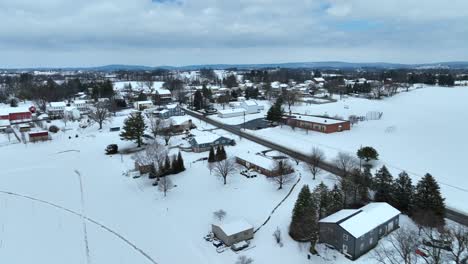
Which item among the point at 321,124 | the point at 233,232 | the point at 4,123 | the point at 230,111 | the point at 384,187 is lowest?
the point at 233,232

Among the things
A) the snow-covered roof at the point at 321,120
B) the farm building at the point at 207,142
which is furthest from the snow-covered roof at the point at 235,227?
the snow-covered roof at the point at 321,120

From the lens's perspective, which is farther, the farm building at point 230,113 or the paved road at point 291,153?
the farm building at point 230,113

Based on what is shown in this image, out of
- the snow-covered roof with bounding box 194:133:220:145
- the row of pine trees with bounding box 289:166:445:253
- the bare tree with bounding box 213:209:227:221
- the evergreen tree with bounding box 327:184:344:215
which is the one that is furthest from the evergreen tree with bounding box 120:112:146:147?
the evergreen tree with bounding box 327:184:344:215

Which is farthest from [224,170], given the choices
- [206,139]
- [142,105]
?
[142,105]

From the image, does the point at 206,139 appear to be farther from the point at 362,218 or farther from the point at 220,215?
the point at 362,218

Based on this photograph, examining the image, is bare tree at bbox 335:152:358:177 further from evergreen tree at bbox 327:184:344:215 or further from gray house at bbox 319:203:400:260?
gray house at bbox 319:203:400:260

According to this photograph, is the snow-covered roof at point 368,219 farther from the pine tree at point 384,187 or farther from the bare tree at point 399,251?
the pine tree at point 384,187
